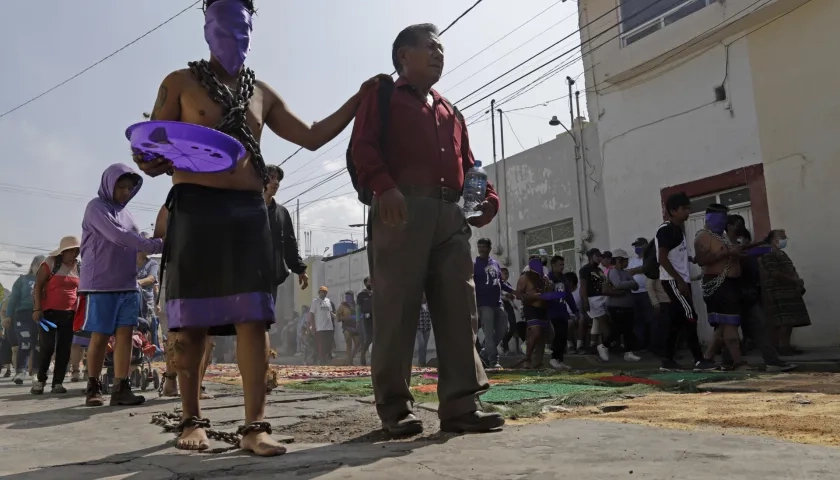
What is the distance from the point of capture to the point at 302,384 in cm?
686

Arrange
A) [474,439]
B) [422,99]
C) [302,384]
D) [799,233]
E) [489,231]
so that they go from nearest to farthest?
[474,439]
[422,99]
[302,384]
[799,233]
[489,231]

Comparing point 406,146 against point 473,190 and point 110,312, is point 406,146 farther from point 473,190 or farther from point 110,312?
point 110,312

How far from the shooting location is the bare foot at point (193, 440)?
2.61 metres

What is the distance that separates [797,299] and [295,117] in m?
7.59

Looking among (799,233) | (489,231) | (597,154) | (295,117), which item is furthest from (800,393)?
(489,231)

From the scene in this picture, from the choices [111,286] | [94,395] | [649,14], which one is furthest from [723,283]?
[649,14]

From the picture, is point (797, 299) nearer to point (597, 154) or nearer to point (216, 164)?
point (597, 154)

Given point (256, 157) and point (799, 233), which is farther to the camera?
point (799, 233)

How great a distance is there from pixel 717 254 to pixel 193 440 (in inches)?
234

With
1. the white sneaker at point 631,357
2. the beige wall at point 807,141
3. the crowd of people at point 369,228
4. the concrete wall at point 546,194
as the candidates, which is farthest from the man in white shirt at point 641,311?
the crowd of people at point 369,228

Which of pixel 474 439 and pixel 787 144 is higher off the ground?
pixel 787 144

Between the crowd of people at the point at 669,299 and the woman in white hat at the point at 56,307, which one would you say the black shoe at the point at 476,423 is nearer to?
the crowd of people at the point at 669,299

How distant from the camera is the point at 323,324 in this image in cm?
1617

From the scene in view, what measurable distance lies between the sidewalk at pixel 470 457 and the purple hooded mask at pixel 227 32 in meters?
1.63
